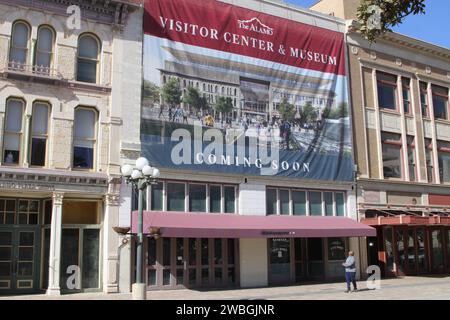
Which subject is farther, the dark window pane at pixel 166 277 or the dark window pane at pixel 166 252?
the dark window pane at pixel 166 252

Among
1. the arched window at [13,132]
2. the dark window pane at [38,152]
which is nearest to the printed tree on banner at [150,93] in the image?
the dark window pane at [38,152]

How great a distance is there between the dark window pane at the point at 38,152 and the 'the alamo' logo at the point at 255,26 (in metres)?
11.1

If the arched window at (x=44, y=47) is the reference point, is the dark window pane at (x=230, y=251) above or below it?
below

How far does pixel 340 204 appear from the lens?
27625mm

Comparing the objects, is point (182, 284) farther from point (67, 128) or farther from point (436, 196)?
point (436, 196)

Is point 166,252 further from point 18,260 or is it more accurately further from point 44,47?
point 44,47

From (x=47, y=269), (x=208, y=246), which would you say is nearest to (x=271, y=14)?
(x=208, y=246)

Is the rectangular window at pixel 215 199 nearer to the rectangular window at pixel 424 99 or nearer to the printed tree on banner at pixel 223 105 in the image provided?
the printed tree on banner at pixel 223 105

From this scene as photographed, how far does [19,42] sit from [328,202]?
53.1 feet

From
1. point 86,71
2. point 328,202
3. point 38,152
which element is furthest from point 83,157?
point 328,202

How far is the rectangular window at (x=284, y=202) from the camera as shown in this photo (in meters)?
25.8

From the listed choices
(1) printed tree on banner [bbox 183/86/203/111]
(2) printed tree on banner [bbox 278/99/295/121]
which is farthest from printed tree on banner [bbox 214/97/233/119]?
(2) printed tree on banner [bbox 278/99/295/121]

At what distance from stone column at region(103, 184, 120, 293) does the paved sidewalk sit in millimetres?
607

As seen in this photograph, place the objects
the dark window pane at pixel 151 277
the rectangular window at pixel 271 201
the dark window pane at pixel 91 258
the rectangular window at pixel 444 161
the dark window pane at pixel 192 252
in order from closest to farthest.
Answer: the dark window pane at pixel 91 258
the dark window pane at pixel 151 277
the dark window pane at pixel 192 252
the rectangular window at pixel 271 201
the rectangular window at pixel 444 161
